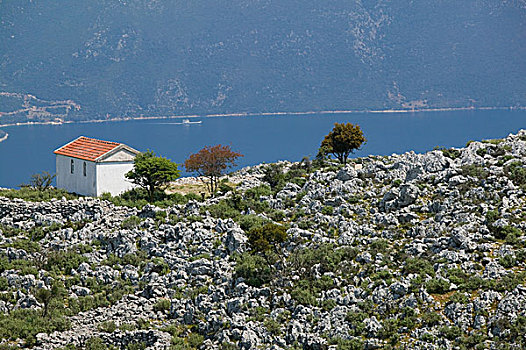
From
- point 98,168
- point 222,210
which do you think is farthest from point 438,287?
point 98,168

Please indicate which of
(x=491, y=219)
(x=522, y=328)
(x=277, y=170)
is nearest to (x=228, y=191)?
(x=277, y=170)

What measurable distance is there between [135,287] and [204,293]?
3207 millimetres

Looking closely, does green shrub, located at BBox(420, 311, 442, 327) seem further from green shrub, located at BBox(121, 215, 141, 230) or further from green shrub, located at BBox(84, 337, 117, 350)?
green shrub, located at BBox(121, 215, 141, 230)

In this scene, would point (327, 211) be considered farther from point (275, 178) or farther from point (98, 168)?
point (98, 168)

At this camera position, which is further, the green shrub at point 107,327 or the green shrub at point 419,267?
the green shrub at point 107,327

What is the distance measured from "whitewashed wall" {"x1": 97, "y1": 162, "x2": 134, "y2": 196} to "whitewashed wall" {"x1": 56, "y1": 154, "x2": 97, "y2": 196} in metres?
0.32

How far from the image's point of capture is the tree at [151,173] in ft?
123

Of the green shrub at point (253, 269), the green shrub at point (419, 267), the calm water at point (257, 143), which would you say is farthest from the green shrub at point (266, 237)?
the calm water at point (257, 143)

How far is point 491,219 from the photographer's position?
28.8 meters

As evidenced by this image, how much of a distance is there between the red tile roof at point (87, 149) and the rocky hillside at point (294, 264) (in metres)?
4.53

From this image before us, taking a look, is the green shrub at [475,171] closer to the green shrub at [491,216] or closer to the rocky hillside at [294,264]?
the rocky hillside at [294,264]

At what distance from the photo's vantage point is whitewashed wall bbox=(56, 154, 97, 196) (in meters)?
38.4

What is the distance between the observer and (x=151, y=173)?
37531mm

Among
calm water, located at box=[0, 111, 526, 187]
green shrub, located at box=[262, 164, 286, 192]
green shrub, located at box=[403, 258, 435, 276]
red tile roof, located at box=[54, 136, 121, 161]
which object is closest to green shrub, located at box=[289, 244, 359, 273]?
green shrub, located at box=[403, 258, 435, 276]
